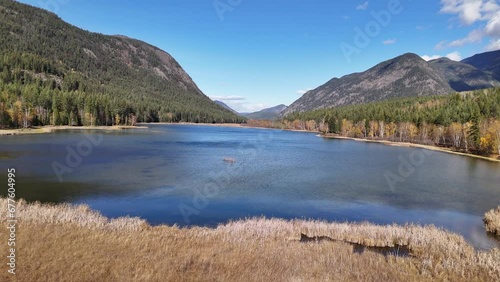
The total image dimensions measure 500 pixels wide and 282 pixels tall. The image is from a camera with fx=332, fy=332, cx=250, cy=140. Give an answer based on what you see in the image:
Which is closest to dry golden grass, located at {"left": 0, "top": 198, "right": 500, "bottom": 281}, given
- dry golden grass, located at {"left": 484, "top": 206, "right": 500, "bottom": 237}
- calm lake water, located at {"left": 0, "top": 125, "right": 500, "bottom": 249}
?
calm lake water, located at {"left": 0, "top": 125, "right": 500, "bottom": 249}

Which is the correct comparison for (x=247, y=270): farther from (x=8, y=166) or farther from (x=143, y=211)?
(x=8, y=166)

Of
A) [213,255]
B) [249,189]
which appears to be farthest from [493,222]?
[213,255]

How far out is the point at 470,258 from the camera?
19406mm

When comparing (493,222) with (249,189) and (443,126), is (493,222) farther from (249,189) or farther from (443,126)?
(443,126)

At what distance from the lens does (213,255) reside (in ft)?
57.7

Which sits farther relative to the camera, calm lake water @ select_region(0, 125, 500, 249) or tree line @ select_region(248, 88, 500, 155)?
tree line @ select_region(248, 88, 500, 155)

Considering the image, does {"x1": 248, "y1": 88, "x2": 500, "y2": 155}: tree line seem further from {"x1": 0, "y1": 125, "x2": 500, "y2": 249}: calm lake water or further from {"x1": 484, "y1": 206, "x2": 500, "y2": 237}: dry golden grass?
{"x1": 484, "y1": 206, "x2": 500, "y2": 237}: dry golden grass

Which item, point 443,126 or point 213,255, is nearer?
point 213,255

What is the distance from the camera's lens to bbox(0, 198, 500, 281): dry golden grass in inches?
541

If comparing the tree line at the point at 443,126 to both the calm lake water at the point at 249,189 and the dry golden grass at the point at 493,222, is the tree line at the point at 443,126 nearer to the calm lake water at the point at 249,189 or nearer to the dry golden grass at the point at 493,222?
the calm lake water at the point at 249,189

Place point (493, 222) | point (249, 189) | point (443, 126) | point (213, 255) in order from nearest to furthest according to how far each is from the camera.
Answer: point (213, 255) → point (493, 222) → point (249, 189) → point (443, 126)

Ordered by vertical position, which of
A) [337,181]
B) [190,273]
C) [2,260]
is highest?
[2,260]

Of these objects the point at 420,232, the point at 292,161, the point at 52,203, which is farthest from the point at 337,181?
the point at 52,203

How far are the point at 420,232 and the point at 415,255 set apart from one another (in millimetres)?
4605
